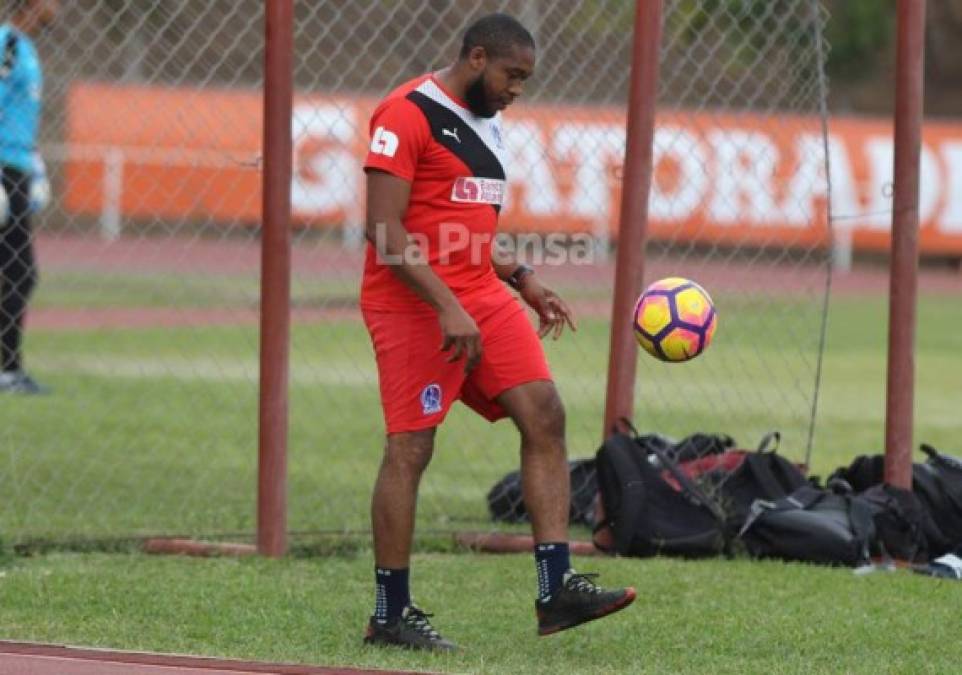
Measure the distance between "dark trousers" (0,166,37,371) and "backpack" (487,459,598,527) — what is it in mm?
3205

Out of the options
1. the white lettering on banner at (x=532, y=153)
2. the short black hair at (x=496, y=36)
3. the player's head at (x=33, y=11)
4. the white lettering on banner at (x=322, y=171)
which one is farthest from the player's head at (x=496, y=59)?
the white lettering on banner at (x=322, y=171)

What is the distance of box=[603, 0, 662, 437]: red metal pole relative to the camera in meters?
7.89

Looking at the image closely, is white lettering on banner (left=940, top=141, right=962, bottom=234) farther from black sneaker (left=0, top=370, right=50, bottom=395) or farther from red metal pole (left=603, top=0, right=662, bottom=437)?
red metal pole (left=603, top=0, right=662, bottom=437)

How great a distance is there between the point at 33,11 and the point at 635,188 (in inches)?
135

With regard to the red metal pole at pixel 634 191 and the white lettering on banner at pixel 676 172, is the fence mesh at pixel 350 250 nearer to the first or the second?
the white lettering on banner at pixel 676 172

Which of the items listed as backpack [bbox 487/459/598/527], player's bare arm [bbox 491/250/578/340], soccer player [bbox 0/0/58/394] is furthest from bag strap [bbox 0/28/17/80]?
player's bare arm [bbox 491/250/578/340]

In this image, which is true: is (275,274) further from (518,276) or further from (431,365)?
(431,365)

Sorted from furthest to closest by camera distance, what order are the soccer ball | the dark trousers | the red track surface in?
the dark trousers, the soccer ball, the red track surface

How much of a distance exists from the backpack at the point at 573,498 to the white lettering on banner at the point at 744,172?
2169mm

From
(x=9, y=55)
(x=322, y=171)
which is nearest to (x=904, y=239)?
(x=9, y=55)

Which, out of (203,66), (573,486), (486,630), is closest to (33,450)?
(203,66)

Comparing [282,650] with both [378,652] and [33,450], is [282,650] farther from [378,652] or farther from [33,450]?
[33,450]

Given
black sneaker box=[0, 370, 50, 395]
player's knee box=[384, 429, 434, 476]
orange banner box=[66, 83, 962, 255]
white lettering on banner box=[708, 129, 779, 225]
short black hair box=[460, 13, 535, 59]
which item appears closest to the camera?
short black hair box=[460, 13, 535, 59]

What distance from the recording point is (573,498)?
860 centimetres
